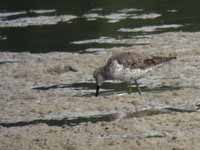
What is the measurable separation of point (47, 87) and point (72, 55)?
10.1 feet

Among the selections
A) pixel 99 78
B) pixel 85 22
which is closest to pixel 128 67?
pixel 99 78

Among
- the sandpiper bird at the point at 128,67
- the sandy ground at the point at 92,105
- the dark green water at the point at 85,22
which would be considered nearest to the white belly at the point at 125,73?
the sandpiper bird at the point at 128,67

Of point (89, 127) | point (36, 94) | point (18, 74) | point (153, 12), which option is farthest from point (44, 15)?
point (89, 127)

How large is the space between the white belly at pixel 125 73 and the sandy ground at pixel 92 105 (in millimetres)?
259

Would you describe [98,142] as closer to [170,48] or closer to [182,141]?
[182,141]

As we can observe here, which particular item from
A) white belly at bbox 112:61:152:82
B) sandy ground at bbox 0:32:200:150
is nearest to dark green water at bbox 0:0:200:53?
sandy ground at bbox 0:32:200:150

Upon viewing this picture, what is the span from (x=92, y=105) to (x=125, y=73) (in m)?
0.93

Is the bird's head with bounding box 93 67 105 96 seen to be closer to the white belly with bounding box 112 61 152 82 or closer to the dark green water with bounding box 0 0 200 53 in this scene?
the white belly with bounding box 112 61 152 82

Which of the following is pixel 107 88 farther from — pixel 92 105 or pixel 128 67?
pixel 92 105

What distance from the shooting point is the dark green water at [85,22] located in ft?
62.8

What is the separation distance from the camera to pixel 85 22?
22016 millimetres

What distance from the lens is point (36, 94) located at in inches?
539

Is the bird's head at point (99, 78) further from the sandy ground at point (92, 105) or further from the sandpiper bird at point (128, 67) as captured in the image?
the sandy ground at point (92, 105)

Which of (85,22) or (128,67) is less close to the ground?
(128,67)
